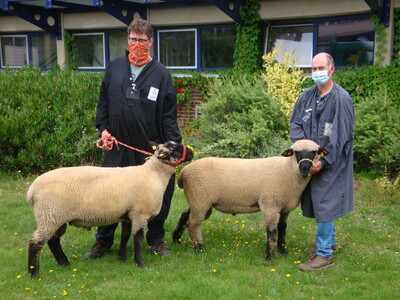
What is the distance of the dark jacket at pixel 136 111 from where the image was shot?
5195 mm

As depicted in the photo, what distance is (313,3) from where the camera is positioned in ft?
39.0

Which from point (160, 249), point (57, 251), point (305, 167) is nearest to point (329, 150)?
→ point (305, 167)

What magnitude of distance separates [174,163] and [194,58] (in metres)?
10.0

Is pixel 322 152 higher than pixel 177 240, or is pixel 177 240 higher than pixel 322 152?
pixel 322 152

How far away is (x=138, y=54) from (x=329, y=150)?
7.93 feet

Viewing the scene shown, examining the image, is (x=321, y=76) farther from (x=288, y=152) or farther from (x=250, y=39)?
(x=250, y=39)

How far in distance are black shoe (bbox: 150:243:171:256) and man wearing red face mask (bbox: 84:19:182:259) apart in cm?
Answer: 2

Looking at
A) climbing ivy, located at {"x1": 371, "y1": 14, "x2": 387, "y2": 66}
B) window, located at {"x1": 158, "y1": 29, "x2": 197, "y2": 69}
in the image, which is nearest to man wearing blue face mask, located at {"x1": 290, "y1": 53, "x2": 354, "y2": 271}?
climbing ivy, located at {"x1": 371, "y1": 14, "x2": 387, "y2": 66}

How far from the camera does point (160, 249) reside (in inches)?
221

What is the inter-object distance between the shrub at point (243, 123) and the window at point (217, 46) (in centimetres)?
414

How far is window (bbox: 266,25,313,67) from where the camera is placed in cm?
1255

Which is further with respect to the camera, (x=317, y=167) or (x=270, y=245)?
(x=270, y=245)

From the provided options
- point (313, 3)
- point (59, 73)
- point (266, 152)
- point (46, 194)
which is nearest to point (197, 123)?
point (266, 152)

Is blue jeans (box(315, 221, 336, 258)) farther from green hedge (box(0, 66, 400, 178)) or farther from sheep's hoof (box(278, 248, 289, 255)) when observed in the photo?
green hedge (box(0, 66, 400, 178))
